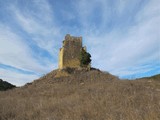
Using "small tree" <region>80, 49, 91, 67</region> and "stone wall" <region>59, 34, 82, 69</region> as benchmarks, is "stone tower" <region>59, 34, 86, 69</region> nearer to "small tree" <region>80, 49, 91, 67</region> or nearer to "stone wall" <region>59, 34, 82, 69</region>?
"stone wall" <region>59, 34, 82, 69</region>

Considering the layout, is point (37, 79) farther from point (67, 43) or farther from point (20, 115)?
point (20, 115)

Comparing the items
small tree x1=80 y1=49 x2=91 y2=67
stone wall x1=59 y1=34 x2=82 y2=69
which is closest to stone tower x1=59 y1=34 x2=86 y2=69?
stone wall x1=59 y1=34 x2=82 y2=69

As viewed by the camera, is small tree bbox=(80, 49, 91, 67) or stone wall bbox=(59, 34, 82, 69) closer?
small tree bbox=(80, 49, 91, 67)

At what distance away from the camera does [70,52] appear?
126 feet

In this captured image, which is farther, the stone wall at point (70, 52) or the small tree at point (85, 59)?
the stone wall at point (70, 52)

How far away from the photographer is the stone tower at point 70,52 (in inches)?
1481

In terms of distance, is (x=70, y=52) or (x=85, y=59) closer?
(x=85, y=59)

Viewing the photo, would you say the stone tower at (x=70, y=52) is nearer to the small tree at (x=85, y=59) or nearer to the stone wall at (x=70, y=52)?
the stone wall at (x=70, y=52)

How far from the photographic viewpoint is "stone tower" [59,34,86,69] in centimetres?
3761

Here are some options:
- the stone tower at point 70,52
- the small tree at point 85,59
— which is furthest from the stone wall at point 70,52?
the small tree at point 85,59

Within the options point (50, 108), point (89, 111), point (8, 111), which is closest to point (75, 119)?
point (89, 111)

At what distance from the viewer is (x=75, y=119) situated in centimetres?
507

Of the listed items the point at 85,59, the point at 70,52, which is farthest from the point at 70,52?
the point at 85,59

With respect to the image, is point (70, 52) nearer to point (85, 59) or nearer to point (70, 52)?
point (70, 52)
